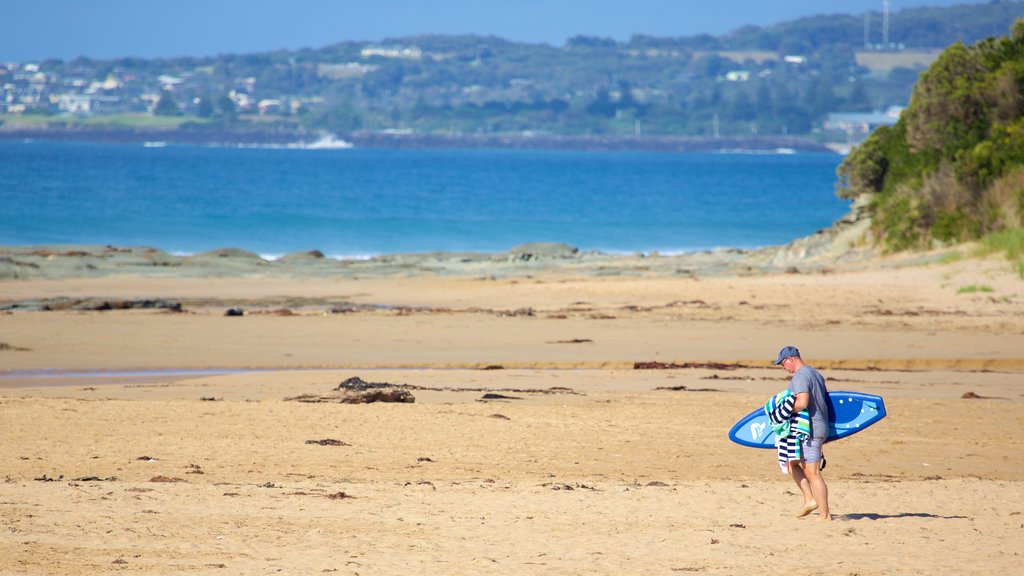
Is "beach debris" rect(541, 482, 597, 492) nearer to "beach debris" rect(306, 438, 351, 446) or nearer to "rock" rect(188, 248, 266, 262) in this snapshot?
"beach debris" rect(306, 438, 351, 446)

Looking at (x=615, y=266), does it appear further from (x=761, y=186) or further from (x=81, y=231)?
(x=761, y=186)

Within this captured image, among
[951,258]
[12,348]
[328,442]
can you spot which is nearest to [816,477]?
[328,442]

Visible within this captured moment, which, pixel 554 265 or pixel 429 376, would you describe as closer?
pixel 429 376

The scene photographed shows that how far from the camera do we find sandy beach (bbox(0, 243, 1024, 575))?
25.5ft

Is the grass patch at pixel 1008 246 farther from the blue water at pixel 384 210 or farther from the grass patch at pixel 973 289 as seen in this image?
the blue water at pixel 384 210

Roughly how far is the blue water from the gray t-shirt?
35507mm

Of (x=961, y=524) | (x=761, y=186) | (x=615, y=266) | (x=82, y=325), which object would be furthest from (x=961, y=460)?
(x=761, y=186)

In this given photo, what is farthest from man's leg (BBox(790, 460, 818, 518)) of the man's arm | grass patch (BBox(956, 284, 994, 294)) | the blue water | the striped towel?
the blue water

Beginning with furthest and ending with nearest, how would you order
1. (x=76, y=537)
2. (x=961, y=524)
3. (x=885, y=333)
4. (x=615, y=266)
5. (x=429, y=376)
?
(x=615, y=266) < (x=885, y=333) < (x=429, y=376) < (x=961, y=524) < (x=76, y=537)

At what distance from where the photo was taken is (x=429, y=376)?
15.3 meters

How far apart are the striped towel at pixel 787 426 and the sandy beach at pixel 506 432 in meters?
0.50

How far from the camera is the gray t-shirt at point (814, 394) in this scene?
8164 mm

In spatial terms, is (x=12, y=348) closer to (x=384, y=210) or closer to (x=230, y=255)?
(x=230, y=255)

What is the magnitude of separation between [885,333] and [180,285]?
14034 mm
